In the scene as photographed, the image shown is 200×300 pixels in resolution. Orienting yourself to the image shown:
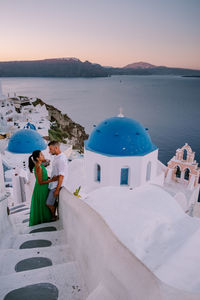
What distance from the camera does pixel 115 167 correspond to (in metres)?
8.40

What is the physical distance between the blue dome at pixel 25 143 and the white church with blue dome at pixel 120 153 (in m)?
2.45

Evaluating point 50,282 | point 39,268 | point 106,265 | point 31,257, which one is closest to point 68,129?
point 31,257

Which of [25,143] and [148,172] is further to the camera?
[25,143]

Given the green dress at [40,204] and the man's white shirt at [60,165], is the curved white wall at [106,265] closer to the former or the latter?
the man's white shirt at [60,165]

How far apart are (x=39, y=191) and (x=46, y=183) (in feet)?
0.58

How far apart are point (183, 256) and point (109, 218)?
1.28 meters

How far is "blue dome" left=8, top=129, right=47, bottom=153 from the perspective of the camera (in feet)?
32.3

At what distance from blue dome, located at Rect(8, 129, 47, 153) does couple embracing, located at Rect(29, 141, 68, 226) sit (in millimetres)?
6510

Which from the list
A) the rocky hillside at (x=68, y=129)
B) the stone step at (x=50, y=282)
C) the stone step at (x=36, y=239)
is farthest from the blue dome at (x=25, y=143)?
the rocky hillside at (x=68, y=129)

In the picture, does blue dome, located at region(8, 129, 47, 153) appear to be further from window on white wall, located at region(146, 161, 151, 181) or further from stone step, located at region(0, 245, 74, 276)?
stone step, located at region(0, 245, 74, 276)

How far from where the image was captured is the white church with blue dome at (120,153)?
8.24 metres

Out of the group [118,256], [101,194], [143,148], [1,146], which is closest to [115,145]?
[143,148]

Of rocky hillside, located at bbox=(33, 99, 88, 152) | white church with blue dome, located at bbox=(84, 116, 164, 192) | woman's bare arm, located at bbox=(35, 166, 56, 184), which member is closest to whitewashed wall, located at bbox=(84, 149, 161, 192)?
white church with blue dome, located at bbox=(84, 116, 164, 192)

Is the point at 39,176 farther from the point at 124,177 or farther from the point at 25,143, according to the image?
the point at 25,143
